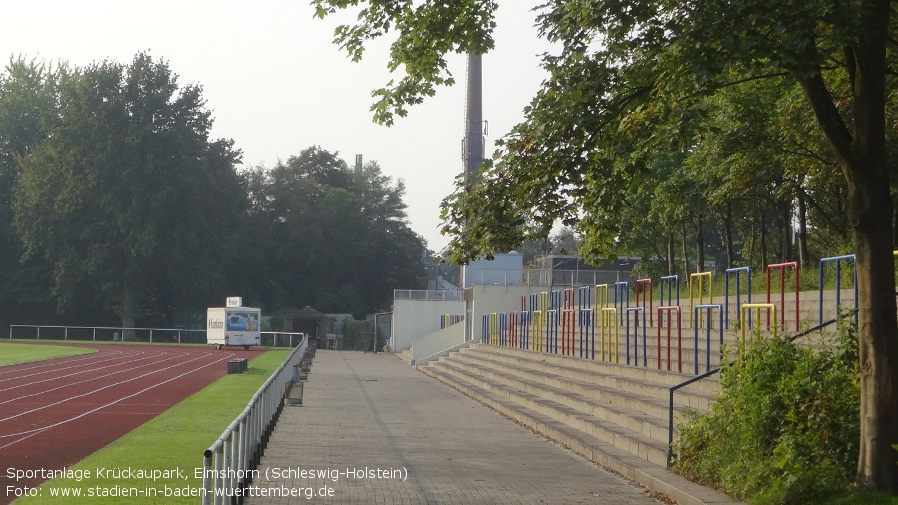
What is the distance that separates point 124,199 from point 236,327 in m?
19.5

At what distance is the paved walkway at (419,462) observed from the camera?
37.2 ft

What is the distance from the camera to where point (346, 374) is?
37438 mm

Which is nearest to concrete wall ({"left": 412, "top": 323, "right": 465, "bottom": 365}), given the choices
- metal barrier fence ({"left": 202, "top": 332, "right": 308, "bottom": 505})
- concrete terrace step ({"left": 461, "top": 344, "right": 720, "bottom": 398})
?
concrete terrace step ({"left": 461, "top": 344, "right": 720, "bottom": 398})

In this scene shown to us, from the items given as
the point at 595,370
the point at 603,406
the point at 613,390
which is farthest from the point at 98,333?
the point at 603,406

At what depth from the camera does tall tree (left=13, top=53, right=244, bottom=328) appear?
7269cm

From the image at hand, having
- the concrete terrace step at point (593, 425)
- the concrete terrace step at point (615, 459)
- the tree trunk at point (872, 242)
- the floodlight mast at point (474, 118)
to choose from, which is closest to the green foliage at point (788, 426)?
the concrete terrace step at point (615, 459)

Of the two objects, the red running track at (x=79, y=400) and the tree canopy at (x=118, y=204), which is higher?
the tree canopy at (x=118, y=204)

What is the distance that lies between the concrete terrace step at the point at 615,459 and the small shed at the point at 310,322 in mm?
55021

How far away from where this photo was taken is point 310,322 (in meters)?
78.8

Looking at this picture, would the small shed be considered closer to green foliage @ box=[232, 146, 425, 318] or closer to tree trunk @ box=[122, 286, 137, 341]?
green foliage @ box=[232, 146, 425, 318]

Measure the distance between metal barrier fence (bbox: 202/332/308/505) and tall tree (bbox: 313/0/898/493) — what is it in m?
2.96

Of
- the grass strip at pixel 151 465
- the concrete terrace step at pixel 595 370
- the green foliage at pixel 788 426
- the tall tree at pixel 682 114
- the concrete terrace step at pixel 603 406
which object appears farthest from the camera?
the concrete terrace step at pixel 595 370

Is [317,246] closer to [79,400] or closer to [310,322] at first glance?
[310,322]

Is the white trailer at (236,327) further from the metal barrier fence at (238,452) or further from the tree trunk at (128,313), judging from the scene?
the metal barrier fence at (238,452)
